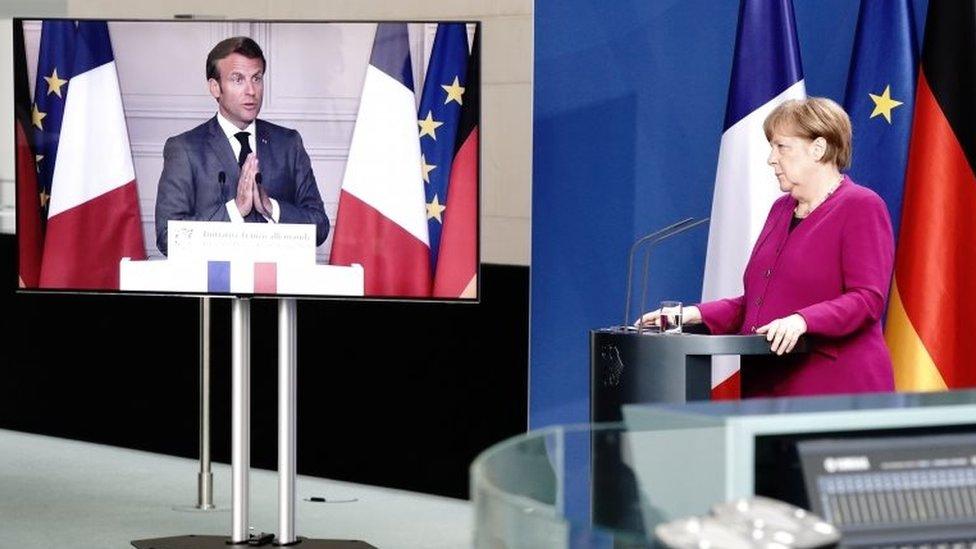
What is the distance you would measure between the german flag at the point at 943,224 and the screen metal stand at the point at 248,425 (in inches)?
66.8

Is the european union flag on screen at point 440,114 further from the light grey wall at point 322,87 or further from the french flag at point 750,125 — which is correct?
the french flag at point 750,125

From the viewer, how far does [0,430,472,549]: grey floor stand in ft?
18.3

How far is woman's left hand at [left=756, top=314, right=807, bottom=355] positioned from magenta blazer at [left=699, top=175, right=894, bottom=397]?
0.8 inches

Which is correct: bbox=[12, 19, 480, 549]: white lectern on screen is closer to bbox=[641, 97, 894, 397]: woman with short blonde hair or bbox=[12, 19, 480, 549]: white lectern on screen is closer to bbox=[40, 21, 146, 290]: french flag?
bbox=[40, 21, 146, 290]: french flag

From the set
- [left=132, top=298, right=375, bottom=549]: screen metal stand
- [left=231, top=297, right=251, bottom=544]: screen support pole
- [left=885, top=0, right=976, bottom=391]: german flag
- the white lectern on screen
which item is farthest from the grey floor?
[left=885, top=0, right=976, bottom=391]: german flag

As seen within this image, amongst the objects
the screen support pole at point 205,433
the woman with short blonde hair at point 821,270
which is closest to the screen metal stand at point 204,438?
the screen support pole at point 205,433

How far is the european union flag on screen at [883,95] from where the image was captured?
4.48 metres

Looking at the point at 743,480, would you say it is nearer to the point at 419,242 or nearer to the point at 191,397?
the point at 419,242

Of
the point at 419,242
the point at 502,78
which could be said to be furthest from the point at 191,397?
the point at 419,242

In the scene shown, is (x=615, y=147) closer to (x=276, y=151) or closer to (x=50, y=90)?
(x=276, y=151)

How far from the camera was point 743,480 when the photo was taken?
1765 mm

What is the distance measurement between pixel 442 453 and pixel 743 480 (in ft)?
15.4

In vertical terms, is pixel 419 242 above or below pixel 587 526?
above

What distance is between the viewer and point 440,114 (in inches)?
185
